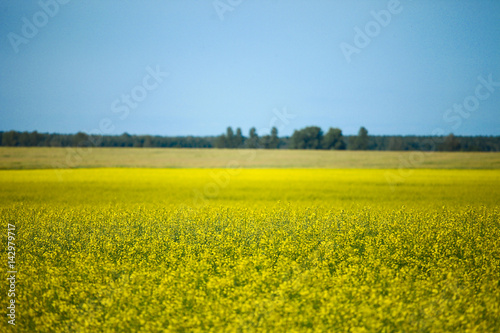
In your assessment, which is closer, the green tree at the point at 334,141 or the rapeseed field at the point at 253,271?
the rapeseed field at the point at 253,271

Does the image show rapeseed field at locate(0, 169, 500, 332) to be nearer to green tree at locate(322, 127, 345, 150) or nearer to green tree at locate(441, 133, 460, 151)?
green tree at locate(322, 127, 345, 150)

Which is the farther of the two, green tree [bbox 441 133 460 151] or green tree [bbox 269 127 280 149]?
green tree [bbox 269 127 280 149]

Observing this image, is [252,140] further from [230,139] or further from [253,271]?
[253,271]

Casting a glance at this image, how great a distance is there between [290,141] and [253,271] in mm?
62787

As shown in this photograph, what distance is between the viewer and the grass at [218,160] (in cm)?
3900

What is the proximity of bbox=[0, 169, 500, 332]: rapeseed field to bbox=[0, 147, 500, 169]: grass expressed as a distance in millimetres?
30259

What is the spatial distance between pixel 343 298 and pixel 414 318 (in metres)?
0.96

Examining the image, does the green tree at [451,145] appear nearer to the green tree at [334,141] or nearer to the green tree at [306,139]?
the green tree at [334,141]

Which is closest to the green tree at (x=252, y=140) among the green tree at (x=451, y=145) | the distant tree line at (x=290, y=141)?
the distant tree line at (x=290, y=141)

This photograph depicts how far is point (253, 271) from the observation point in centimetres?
624

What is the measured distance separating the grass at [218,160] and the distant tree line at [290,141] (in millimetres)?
11971

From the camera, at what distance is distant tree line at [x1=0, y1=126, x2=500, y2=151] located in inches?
2266

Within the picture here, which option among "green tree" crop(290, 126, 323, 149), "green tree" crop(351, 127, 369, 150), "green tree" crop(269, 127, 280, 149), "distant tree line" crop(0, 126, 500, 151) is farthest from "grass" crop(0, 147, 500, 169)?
"green tree" crop(351, 127, 369, 150)

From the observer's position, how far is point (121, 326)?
4719 mm
